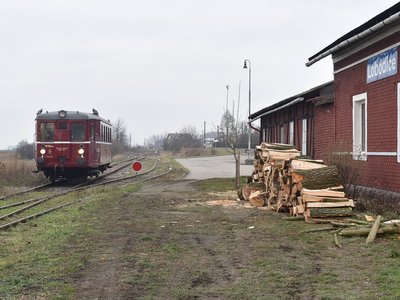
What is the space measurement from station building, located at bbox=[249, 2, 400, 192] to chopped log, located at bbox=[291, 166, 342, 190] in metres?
1.38

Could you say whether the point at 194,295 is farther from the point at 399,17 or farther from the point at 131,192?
the point at 131,192

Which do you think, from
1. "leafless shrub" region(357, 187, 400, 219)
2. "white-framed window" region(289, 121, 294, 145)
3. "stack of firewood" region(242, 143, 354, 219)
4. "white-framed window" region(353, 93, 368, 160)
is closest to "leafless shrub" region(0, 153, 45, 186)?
"white-framed window" region(289, 121, 294, 145)

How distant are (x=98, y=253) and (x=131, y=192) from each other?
11719mm

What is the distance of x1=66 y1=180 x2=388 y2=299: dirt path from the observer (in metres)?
5.92

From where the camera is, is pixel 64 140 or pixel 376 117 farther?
pixel 64 140

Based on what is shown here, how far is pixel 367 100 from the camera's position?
1329 cm

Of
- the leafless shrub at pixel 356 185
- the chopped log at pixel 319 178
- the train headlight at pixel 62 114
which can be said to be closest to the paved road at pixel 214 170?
the train headlight at pixel 62 114

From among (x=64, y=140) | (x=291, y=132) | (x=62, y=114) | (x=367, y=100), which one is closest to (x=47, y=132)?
(x=64, y=140)

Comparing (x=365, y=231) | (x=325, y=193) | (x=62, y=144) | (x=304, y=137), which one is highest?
(x=304, y=137)

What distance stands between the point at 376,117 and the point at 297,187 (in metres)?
2.71

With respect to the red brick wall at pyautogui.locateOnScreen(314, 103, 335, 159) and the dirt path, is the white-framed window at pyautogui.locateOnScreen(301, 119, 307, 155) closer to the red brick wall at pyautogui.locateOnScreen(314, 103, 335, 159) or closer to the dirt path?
the red brick wall at pyautogui.locateOnScreen(314, 103, 335, 159)

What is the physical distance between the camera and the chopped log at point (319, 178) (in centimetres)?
1123

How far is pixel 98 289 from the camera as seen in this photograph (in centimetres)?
600

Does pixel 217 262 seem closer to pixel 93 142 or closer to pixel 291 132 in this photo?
pixel 291 132
